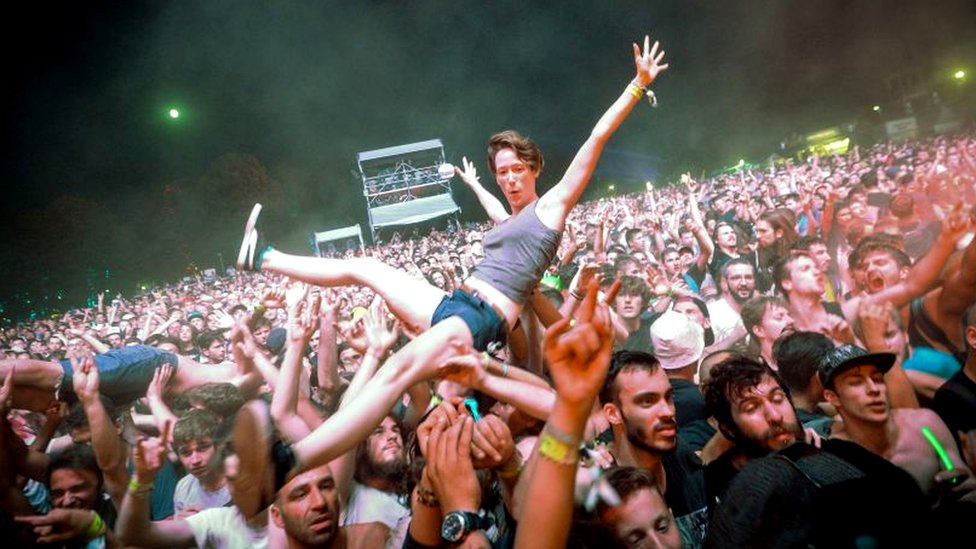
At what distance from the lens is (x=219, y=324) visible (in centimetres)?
759

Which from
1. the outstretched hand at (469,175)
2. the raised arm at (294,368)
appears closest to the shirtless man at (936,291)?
the outstretched hand at (469,175)

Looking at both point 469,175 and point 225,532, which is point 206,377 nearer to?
point 225,532

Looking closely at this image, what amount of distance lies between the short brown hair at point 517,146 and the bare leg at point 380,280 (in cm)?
89

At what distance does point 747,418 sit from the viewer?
232 centimetres

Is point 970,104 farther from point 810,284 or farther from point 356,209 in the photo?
point 356,209

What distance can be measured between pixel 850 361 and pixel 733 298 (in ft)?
8.26

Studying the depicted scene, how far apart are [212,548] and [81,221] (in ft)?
73.0

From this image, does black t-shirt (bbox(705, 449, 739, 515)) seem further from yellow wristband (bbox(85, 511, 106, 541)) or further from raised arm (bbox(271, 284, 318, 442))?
yellow wristband (bbox(85, 511, 106, 541))

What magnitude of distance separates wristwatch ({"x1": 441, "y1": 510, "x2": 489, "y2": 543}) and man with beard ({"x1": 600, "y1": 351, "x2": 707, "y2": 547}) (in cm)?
131

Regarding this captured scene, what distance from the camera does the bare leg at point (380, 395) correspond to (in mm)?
1915

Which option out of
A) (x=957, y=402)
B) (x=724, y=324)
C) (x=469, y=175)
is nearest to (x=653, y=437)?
(x=957, y=402)

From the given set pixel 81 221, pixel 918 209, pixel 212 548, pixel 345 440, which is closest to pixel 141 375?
pixel 212 548

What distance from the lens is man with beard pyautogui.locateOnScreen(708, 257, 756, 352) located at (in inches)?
184

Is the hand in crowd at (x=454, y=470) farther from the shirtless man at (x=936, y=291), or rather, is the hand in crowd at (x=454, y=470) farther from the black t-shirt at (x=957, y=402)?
the shirtless man at (x=936, y=291)
